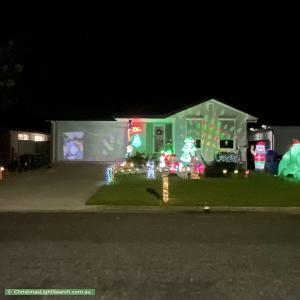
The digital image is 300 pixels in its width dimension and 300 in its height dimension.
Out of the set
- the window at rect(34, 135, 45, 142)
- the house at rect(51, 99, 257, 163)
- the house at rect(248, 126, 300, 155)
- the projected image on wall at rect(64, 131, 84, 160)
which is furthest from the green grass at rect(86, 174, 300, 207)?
the window at rect(34, 135, 45, 142)

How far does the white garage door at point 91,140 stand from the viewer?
31938 millimetres

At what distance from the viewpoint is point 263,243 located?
9.12 meters

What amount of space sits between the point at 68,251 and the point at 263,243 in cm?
333

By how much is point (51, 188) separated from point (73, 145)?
521 inches

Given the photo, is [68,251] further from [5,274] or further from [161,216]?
[161,216]

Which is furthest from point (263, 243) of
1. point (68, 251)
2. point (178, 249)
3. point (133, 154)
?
point (133, 154)

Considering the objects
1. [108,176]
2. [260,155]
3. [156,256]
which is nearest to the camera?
[156,256]

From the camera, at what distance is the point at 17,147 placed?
94.6 feet

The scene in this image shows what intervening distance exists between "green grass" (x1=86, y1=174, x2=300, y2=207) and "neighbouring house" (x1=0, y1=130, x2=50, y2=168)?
25.3 feet

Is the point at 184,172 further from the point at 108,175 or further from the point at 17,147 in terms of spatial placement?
the point at 17,147

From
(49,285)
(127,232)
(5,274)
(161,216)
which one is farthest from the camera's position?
(161,216)

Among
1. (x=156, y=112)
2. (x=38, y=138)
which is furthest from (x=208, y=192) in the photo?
(x=38, y=138)

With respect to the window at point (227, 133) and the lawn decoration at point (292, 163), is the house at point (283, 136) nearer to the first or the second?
the window at point (227, 133)

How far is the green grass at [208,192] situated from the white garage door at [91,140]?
10136mm
